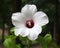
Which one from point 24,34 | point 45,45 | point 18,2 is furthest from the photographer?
point 18,2

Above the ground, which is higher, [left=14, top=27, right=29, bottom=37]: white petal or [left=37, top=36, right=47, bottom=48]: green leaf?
[left=14, top=27, right=29, bottom=37]: white petal

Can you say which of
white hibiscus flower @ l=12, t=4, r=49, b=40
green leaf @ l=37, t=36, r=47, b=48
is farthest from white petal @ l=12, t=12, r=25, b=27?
green leaf @ l=37, t=36, r=47, b=48

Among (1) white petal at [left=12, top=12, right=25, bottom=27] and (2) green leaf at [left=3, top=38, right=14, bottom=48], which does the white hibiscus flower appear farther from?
(2) green leaf at [left=3, top=38, right=14, bottom=48]

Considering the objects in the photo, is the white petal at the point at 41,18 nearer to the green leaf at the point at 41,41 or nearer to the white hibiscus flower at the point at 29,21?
the white hibiscus flower at the point at 29,21

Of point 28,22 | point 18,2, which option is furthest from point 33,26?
point 18,2

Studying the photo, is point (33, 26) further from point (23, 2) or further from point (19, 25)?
point (23, 2)

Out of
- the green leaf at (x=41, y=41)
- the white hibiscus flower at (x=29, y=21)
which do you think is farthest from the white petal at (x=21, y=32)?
the green leaf at (x=41, y=41)
